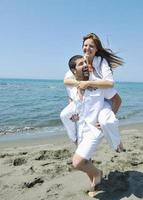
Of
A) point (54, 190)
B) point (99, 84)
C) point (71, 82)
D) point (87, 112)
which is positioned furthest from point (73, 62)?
point (54, 190)

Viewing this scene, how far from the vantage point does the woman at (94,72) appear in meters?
4.33

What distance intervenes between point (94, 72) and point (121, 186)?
162 cm

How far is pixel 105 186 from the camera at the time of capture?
15.8ft

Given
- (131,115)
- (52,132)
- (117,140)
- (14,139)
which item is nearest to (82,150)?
(117,140)

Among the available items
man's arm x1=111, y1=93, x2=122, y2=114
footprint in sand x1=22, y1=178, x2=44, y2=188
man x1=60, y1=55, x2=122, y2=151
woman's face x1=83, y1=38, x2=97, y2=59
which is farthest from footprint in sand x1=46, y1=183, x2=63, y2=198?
woman's face x1=83, y1=38, x2=97, y2=59

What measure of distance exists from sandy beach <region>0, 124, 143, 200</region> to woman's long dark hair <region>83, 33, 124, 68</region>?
1.67 metres

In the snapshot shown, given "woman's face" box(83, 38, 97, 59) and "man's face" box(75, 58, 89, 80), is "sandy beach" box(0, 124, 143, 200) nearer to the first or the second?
"man's face" box(75, 58, 89, 80)

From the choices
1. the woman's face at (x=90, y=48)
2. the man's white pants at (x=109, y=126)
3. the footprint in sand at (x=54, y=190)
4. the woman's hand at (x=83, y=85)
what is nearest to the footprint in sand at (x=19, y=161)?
the footprint in sand at (x=54, y=190)

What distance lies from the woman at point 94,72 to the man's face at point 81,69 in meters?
0.06

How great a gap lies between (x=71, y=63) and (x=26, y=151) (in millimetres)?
2965

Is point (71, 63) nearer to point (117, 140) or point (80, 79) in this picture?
point (80, 79)

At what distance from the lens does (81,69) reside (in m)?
4.50

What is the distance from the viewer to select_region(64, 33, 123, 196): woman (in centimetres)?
433

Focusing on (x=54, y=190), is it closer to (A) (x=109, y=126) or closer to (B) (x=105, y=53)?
(A) (x=109, y=126)
